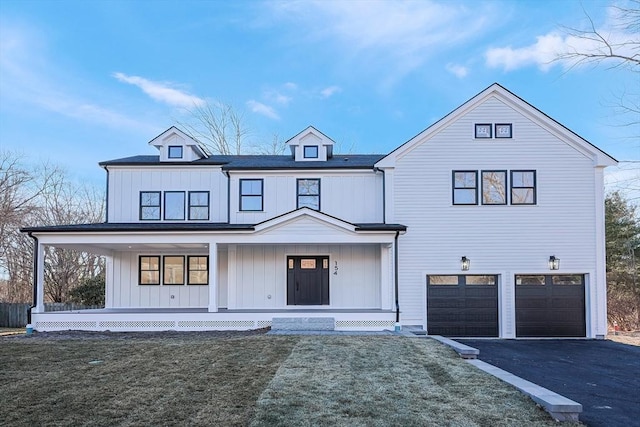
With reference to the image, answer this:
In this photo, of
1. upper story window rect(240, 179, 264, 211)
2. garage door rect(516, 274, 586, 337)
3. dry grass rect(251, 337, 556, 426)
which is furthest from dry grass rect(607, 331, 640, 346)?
upper story window rect(240, 179, 264, 211)

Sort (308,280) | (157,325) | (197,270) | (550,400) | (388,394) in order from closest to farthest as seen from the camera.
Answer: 1. (550,400)
2. (388,394)
3. (157,325)
4. (308,280)
5. (197,270)

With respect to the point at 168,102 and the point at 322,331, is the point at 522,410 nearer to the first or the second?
the point at 322,331

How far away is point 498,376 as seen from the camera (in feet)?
24.1

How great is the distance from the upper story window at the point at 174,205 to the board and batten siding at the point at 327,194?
2058 millimetres

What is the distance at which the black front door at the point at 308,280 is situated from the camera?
52.7 feet

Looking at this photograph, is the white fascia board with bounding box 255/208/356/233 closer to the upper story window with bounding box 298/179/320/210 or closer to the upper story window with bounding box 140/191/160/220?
the upper story window with bounding box 298/179/320/210

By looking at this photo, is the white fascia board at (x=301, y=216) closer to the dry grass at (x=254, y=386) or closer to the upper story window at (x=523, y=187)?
the dry grass at (x=254, y=386)

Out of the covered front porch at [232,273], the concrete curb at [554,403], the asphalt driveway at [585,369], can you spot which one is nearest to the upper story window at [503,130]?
the covered front porch at [232,273]

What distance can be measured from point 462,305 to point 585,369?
569cm

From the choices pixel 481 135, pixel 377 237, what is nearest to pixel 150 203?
pixel 377 237

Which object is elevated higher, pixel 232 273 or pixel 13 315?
pixel 232 273

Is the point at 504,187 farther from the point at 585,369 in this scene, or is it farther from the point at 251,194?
the point at 251,194

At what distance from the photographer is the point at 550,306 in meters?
15.1

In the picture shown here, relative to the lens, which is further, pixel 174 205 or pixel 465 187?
pixel 174 205
